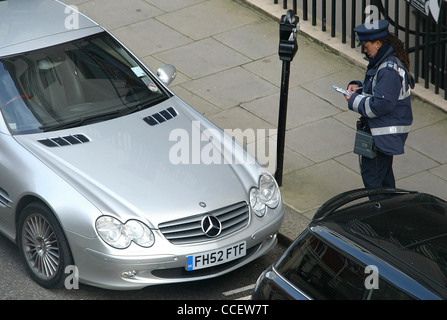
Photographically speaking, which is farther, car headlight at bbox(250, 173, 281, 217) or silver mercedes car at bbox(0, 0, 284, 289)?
car headlight at bbox(250, 173, 281, 217)

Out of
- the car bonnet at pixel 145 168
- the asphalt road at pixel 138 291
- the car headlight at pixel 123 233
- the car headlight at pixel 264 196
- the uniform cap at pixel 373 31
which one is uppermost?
the uniform cap at pixel 373 31

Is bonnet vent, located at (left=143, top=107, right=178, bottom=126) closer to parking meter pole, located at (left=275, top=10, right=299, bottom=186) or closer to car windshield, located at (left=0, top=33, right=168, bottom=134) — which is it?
car windshield, located at (left=0, top=33, right=168, bottom=134)

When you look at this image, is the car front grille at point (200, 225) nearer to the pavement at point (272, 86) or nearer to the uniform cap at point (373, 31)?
the pavement at point (272, 86)

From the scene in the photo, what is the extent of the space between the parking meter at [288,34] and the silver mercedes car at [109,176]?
0.97 m

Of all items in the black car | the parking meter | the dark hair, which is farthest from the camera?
the parking meter

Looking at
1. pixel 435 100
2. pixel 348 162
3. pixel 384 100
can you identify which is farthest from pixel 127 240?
pixel 435 100

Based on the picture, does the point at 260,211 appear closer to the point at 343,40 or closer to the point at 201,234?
the point at 201,234

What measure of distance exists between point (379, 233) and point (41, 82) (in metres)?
3.41

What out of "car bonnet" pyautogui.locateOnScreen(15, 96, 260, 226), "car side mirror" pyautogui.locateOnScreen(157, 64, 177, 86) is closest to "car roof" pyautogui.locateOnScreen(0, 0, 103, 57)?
"car side mirror" pyautogui.locateOnScreen(157, 64, 177, 86)

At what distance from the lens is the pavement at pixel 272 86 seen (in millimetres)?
8289

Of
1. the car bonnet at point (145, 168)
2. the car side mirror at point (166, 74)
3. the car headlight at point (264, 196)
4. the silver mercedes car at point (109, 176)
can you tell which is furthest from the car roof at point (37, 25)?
the car headlight at point (264, 196)

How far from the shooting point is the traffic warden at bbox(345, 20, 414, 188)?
684cm

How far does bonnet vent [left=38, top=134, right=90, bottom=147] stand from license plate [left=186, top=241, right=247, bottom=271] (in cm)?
139

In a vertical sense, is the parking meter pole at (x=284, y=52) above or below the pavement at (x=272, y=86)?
above
